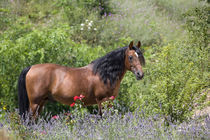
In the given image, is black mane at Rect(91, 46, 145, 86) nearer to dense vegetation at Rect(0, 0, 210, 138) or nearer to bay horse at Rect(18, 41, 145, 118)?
bay horse at Rect(18, 41, 145, 118)

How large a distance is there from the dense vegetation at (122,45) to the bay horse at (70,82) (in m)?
0.45

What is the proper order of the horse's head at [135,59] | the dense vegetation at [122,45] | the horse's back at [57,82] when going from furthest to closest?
the horse's back at [57,82] < the horse's head at [135,59] < the dense vegetation at [122,45]

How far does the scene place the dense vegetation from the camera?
14.5 ft

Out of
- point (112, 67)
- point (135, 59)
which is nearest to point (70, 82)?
point (112, 67)

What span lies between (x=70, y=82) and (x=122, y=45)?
2.77 metres

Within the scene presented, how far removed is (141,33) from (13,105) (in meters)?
5.52

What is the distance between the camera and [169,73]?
14.9 ft

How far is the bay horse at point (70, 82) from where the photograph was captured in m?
4.87

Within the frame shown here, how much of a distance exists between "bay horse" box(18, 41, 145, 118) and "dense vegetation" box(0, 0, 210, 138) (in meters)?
0.45

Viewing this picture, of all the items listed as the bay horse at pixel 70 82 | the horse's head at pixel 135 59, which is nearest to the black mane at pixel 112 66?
the bay horse at pixel 70 82

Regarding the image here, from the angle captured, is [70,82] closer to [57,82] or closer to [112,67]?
[57,82]

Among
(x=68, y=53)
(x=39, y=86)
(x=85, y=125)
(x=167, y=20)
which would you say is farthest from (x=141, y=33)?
(x=85, y=125)

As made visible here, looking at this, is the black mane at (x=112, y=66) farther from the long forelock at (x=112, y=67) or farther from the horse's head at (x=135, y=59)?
the horse's head at (x=135, y=59)

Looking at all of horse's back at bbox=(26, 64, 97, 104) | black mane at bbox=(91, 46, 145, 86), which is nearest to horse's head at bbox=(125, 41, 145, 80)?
black mane at bbox=(91, 46, 145, 86)
